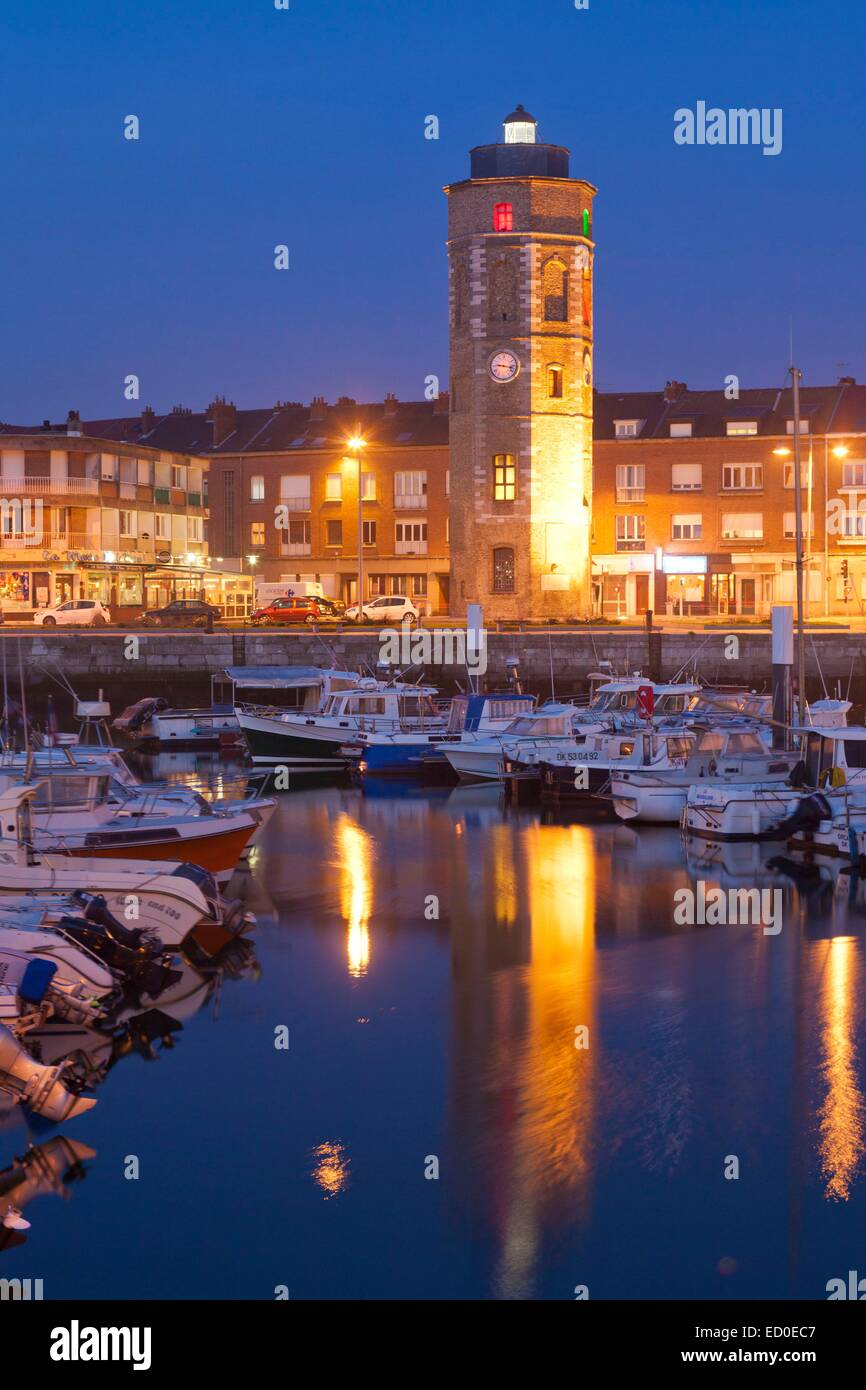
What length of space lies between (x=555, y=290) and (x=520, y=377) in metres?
2.80

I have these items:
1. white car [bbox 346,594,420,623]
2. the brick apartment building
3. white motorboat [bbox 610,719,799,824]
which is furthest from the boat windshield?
the brick apartment building

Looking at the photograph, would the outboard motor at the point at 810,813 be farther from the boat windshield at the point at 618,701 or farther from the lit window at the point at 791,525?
the lit window at the point at 791,525

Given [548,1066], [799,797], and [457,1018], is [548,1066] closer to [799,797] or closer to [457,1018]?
[457,1018]

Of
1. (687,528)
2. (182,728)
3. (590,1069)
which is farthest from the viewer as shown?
(687,528)

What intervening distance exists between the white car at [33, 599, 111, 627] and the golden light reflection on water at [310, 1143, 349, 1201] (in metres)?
40.4

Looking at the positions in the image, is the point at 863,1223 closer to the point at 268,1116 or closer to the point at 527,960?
the point at 268,1116

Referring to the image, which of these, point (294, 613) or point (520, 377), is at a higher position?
point (520, 377)

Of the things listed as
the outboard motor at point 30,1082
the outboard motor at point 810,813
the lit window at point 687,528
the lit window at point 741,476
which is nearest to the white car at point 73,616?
the lit window at point 687,528

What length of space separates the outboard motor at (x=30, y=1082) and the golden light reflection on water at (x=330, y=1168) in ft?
6.45

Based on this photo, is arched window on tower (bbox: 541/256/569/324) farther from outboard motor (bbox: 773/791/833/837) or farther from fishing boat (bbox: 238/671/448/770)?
outboard motor (bbox: 773/791/833/837)

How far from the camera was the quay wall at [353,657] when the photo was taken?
42969mm

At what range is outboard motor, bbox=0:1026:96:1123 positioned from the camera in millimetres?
12438

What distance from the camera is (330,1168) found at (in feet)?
→ 39.9

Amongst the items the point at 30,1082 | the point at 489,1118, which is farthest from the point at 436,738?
the point at 30,1082
